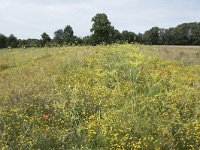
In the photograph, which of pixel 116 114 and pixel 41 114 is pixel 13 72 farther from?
pixel 116 114

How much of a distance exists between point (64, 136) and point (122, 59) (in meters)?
6.45

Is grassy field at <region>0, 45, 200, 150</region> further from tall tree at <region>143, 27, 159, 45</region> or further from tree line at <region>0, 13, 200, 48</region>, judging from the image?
tall tree at <region>143, 27, 159, 45</region>

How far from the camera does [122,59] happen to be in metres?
13.6

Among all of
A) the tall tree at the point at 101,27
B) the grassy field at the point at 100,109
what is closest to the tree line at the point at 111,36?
the tall tree at the point at 101,27

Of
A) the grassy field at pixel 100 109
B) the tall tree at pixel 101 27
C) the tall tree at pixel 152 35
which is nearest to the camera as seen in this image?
the grassy field at pixel 100 109

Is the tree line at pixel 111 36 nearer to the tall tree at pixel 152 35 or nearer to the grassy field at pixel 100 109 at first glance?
the tall tree at pixel 152 35

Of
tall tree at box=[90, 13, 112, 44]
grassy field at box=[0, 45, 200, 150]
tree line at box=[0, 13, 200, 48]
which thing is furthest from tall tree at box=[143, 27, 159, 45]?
grassy field at box=[0, 45, 200, 150]

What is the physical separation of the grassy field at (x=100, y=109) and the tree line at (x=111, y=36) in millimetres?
21049

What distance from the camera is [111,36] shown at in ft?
133

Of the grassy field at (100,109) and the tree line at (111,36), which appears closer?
the grassy field at (100,109)

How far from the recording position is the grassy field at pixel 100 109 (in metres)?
7.33

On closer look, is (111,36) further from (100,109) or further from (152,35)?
(100,109)

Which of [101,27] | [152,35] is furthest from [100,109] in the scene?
[152,35]

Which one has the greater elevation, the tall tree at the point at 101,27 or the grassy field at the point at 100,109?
the tall tree at the point at 101,27
